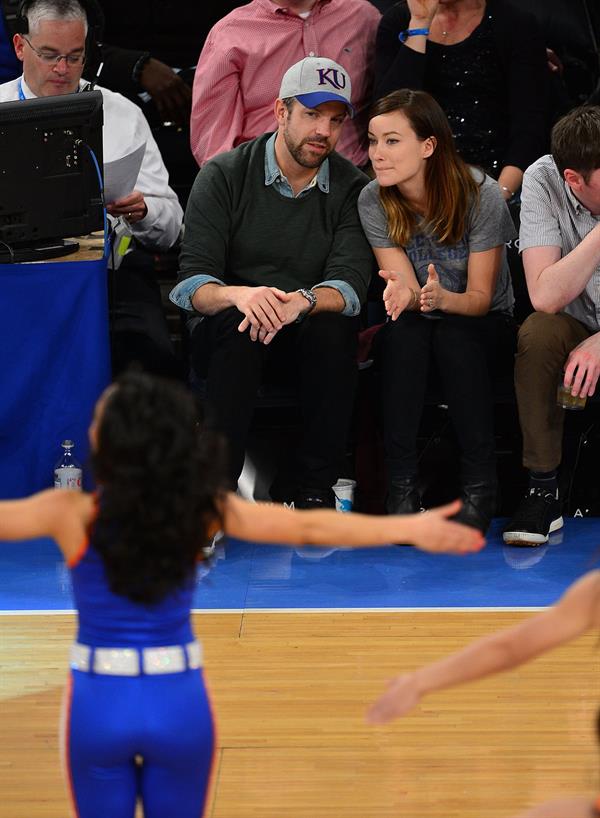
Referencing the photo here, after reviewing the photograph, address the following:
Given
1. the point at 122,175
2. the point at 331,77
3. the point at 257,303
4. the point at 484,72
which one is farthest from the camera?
the point at 484,72

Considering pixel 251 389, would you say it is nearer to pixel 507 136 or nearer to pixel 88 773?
pixel 507 136

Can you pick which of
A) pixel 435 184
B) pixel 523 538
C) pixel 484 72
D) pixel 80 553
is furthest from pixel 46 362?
pixel 80 553

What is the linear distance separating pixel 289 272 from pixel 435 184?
539 mm

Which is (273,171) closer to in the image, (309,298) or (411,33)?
(309,298)

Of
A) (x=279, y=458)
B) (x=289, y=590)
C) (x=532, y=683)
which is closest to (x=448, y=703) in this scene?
(x=532, y=683)

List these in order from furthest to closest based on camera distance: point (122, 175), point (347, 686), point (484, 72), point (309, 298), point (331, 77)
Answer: point (484, 72) < point (122, 175) < point (331, 77) < point (309, 298) < point (347, 686)

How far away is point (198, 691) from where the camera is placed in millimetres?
1857

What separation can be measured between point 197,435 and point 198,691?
1.19ft

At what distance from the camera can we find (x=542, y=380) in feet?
13.1

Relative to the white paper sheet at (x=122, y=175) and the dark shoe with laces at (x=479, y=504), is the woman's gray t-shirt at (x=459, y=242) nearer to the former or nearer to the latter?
the dark shoe with laces at (x=479, y=504)

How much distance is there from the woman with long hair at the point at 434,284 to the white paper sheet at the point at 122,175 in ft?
2.55

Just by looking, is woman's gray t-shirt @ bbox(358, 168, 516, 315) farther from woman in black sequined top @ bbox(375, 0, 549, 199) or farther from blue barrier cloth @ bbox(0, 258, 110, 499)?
blue barrier cloth @ bbox(0, 258, 110, 499)

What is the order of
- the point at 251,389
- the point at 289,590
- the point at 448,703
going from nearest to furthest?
the point at 448,703 < the point at 289,590 < the point at 251,389

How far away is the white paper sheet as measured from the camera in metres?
4.37
